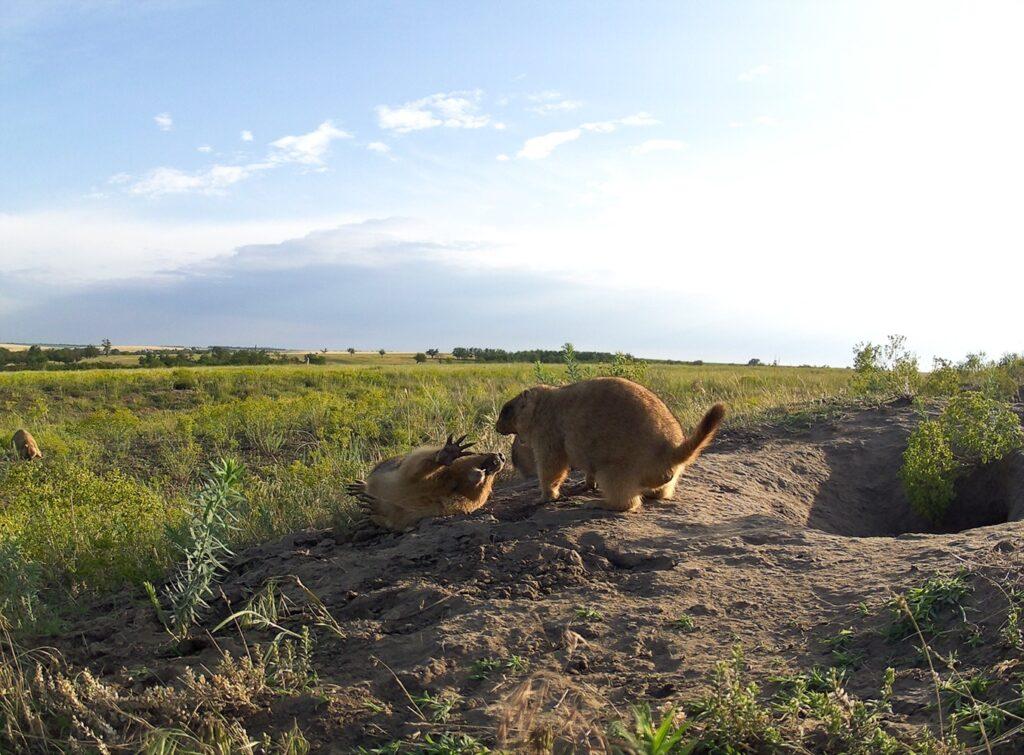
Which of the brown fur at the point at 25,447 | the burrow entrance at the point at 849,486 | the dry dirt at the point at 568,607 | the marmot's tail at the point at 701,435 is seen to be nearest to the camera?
the dry dirt at the point at 568,607

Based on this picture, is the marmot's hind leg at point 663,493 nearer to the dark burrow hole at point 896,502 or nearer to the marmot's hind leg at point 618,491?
the marmot's hind leg at point 618,491

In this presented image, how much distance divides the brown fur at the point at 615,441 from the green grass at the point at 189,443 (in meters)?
1.73

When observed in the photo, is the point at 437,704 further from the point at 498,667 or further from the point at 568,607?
the point at 568,607

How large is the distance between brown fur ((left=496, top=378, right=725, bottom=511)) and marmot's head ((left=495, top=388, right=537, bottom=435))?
8.1 inches

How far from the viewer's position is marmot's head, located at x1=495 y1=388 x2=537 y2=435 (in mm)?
5859

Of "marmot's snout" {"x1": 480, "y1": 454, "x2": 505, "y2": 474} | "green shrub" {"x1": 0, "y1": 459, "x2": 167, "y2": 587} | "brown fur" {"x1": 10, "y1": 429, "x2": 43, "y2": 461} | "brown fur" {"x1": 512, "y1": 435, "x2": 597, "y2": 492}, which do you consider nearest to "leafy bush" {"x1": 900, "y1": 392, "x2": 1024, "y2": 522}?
"brown fur" {"x1": 512, "y1": 435, "x2": 597, "y2": 492}

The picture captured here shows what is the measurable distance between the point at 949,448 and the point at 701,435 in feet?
12.1

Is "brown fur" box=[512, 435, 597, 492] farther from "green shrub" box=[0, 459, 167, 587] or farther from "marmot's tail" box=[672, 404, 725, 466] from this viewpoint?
"green shrub" box=[0, 459, 167, 587]

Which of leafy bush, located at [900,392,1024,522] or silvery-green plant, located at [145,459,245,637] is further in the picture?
leafy bush, located at [900,392,1024,522]

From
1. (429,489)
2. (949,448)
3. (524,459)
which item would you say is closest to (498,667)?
(429,489)

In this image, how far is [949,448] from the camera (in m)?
7.05

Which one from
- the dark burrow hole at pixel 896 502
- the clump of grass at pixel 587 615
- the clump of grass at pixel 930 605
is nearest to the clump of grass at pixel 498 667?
the clump of grass at pixel 587 615

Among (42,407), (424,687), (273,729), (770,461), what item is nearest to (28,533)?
(273,729)

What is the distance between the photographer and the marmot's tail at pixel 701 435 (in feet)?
15.0
